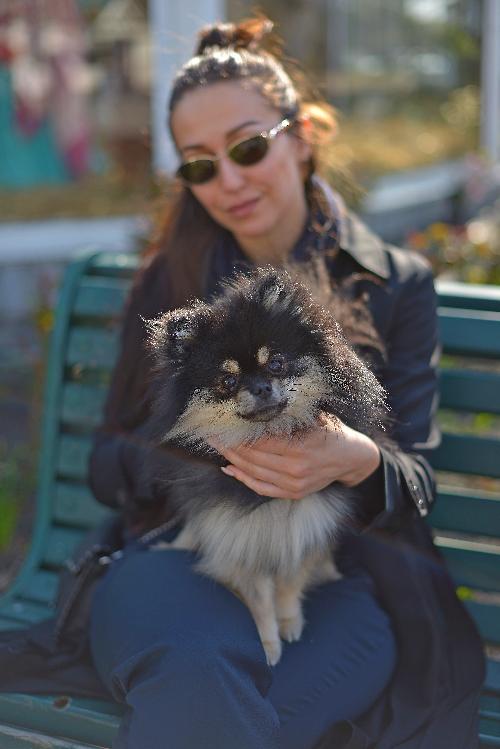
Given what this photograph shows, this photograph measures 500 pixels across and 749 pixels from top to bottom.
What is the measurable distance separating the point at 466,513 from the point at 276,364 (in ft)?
3.39

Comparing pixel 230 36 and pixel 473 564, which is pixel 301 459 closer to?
pixel 473 564

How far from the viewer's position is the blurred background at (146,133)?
500 cm

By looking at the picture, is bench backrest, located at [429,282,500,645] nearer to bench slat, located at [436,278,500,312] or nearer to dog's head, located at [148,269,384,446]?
bench slat, located at [436,278,500,312]

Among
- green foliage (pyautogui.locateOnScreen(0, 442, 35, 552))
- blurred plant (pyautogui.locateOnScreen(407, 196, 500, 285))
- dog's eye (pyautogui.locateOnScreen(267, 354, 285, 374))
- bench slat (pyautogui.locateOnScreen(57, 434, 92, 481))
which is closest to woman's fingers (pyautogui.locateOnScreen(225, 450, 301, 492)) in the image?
dog's eye (pyautogui.locateOnScreen(267, 354, 285, 374))

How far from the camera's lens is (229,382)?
218 cm

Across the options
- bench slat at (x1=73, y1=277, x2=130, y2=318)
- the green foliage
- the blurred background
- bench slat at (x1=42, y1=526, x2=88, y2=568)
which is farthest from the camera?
the blurred background

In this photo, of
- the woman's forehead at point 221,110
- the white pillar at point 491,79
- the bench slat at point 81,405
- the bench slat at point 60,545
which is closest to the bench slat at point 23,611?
the bench slat at point 60,545

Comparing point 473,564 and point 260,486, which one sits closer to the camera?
point 260,486

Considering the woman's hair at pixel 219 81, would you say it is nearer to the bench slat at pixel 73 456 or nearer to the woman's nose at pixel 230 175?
the woman's nose at pixel 230 175

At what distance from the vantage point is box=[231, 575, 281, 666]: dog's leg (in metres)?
2.41

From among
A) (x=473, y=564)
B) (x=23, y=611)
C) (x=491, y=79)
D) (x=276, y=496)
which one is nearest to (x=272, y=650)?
(x=276, y=496)

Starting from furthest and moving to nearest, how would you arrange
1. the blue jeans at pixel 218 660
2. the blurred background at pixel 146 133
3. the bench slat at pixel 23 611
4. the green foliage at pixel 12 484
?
the blurred background at pixel 146 133 < the green foliage at pixel 12 484 < the bench slat at pixel 23 611 < the blue jeans at pixel 218 660

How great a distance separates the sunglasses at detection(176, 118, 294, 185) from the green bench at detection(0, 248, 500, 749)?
725 millimetres

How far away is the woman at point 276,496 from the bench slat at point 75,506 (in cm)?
53
